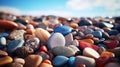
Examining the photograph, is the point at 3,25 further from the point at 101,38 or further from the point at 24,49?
the point at 101,38

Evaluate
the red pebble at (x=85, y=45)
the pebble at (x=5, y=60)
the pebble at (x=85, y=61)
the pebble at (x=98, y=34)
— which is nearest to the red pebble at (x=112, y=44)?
the red pebble at (x=85, y=45)

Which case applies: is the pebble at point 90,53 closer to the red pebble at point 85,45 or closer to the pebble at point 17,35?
the red pebble at point 85,45

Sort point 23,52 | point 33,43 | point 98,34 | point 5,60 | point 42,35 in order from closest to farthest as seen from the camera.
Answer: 1. point 5,60
2. point 23,52
3. point 33,43
4. point 42,35
5. point 98,34

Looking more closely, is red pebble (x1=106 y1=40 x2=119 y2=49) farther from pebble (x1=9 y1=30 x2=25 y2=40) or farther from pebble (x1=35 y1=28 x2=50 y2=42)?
pebble (x1=9 y1=30 x2=25 y2=40)

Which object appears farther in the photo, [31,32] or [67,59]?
[31,32]

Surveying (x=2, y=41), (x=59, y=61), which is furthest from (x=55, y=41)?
(x=2, y=41)

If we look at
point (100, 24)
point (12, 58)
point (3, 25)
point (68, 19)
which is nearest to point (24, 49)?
point (12, 58)

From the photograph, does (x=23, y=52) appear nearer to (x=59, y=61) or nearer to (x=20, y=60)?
(x=20, y=60)
